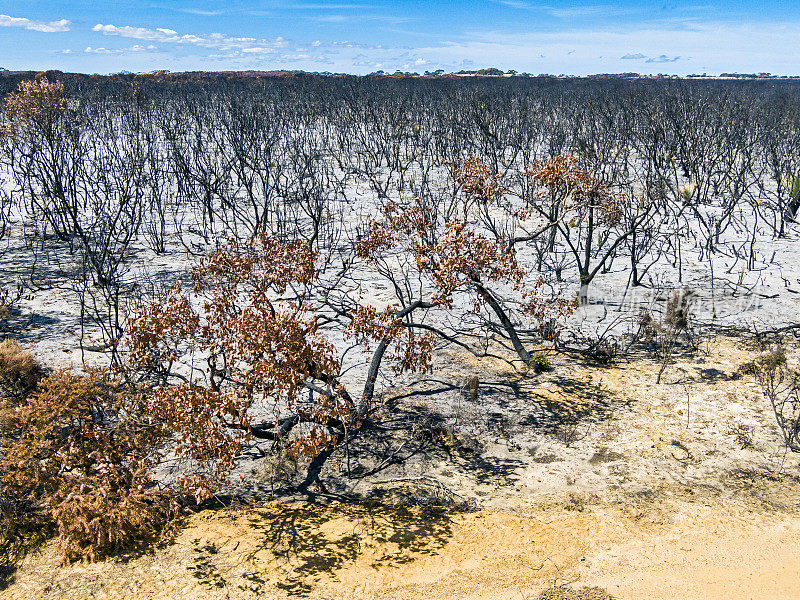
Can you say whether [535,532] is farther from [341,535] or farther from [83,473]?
[83,473]

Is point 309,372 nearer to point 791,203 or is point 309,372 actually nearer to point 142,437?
point 142,437

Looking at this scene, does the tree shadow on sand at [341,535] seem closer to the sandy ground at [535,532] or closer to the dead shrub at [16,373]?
the sandy ground at [535,532]

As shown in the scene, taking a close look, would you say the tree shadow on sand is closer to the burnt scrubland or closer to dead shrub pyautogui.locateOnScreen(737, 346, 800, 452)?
the burnt scrubland

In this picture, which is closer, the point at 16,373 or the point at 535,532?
the point at 535,532


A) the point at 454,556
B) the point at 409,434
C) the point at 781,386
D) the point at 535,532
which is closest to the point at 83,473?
the point at 409,434

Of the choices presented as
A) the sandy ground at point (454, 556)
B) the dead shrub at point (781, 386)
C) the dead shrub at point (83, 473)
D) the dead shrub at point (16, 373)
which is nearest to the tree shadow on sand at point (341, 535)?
the sandy ground at point (454, 556)

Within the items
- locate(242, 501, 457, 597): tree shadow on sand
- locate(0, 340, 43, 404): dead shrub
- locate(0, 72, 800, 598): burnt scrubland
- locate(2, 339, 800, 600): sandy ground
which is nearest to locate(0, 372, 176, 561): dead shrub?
locate(0, 72, 800, 598): burnt scrubland
